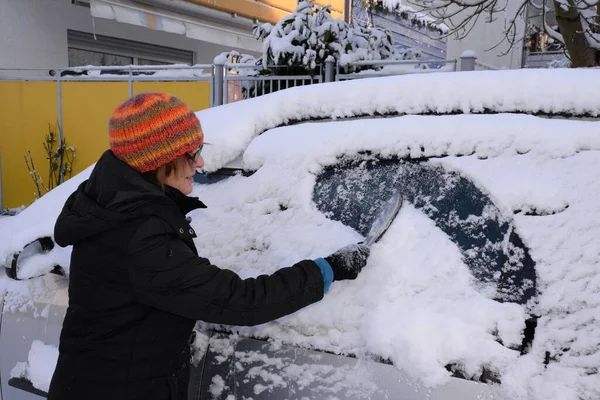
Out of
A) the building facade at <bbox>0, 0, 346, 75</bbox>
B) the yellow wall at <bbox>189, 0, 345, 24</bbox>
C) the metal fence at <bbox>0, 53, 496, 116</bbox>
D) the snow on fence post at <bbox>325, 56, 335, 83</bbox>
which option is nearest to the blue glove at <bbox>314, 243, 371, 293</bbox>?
the metal fence at <bbox>0, 53, 496, 116</bbox>

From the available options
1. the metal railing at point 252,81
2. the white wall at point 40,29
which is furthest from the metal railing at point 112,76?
the white wall at point 40,29

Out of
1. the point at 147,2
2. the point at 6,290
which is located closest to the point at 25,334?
the point at 6,290

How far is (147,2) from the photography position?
27.3 feet

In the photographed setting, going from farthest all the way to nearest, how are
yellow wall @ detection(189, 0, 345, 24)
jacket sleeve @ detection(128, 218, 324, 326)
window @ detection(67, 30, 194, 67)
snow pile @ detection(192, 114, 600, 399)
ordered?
yellow wall @ detection(189, 0, 345, 24)
window @ detection(67, 30, 194, 67)
jacket sleeve @ detection(128, 218, 324, 326)
snow pile @ detection(192, 114, 600, 399)

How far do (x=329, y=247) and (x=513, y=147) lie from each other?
20.9 inches

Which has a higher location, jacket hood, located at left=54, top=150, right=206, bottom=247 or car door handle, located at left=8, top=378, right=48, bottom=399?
jacket hood, located at left=54, top=150, right=206, bottom=247

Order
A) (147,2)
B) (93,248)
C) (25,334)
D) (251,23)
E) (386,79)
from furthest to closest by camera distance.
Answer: (251,23) → (147,2) → (25,334) → (386,79) → (93,248)

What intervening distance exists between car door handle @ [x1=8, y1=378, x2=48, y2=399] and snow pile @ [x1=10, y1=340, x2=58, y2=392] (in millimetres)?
14

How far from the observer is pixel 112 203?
1.29 metres

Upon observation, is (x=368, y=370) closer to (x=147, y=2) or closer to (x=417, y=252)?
(x=417, y=252)

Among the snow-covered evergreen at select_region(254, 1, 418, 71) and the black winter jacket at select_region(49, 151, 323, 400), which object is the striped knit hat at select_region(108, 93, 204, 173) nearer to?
the black winter jacket at select_region(49, 151, 323, 400)

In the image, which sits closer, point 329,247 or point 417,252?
point 417,252

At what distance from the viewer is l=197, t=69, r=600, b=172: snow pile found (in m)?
1.38

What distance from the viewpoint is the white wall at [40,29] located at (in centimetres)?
722
